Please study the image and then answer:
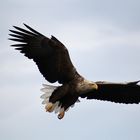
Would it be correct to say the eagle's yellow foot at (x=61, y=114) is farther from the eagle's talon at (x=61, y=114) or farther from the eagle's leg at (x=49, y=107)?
the eagle's leg at (x=49, y=107)

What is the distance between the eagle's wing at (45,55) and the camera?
1233 inches

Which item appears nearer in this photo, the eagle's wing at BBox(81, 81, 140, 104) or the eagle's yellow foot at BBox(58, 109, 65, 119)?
the eagle's yellow foot at BBox(58, 109, 65, 119)

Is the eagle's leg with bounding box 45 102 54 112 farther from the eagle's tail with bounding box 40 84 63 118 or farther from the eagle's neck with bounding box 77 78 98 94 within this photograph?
the eagle's neck with bounding box 77 78 98 94

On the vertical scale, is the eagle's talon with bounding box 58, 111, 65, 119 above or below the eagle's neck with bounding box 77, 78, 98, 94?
below

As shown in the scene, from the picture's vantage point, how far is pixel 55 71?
103 ft

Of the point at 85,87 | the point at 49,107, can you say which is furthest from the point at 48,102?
the point at 85,87

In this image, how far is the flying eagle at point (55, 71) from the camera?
31234 millimetres

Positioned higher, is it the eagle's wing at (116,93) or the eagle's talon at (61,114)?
the eagle's wing at (116,93)

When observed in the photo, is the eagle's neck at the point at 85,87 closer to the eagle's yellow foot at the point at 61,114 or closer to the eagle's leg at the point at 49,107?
the eagle's yellow foot at the point at 61,114

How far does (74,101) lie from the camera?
103 feet

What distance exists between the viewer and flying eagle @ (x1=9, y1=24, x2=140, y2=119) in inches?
1230

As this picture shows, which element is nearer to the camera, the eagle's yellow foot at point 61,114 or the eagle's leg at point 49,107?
the eagle's yellow foot at point 61,114

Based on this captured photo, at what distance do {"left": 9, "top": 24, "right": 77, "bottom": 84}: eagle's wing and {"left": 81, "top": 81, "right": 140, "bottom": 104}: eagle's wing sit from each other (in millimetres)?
784

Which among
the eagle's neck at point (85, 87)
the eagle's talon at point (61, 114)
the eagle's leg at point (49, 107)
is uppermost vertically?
the eagle's neck at point (85, 87)
